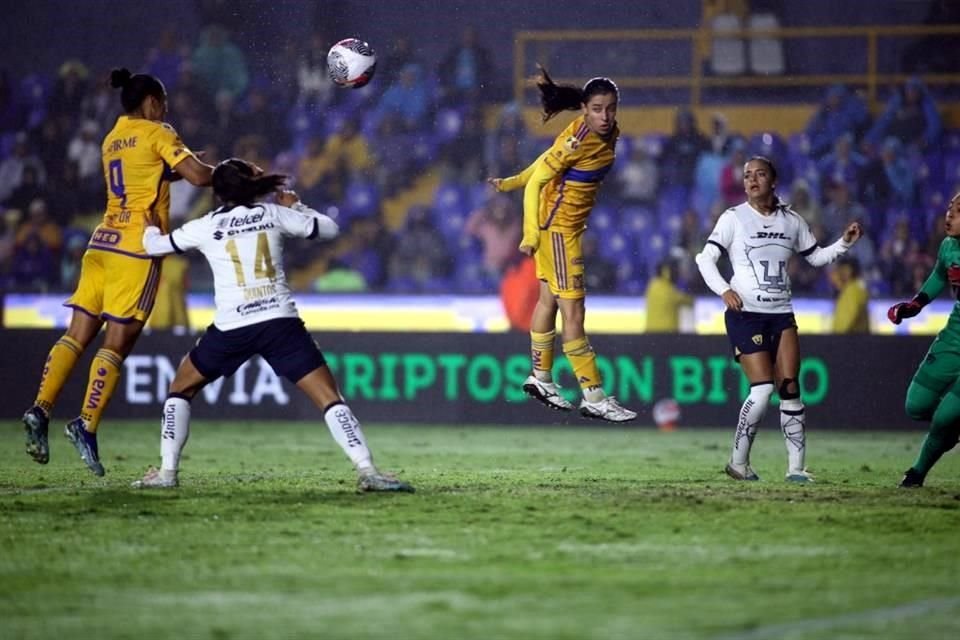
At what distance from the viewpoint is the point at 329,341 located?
1802 cm

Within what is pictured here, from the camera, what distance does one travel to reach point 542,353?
37.3ft

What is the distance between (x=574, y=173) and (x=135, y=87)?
294 centimetres

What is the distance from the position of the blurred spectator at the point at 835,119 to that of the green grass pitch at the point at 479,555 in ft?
30.8

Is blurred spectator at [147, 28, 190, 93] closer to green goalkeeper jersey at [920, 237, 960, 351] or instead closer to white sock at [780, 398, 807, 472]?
white sock at [780, 398, 807, 472]

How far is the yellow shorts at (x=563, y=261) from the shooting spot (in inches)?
435

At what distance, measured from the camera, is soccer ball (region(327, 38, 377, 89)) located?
11633mm

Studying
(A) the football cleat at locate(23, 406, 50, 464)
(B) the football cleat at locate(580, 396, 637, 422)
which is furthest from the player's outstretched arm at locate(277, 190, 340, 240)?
(B) the football cleat at locate(580, 396, 637, 422)

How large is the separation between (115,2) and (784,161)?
354 inches

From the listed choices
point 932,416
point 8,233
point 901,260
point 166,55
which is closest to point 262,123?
point 166,55

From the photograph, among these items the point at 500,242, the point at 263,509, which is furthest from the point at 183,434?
the point at 500,242

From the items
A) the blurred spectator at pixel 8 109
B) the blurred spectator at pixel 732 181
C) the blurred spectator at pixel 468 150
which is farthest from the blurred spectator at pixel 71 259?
the blurred spectator at pixel 732 181

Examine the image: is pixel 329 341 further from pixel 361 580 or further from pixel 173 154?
pixel 361 580

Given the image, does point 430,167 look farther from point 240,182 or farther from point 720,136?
point 240,182

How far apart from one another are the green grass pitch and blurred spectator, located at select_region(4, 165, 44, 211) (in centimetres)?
953
